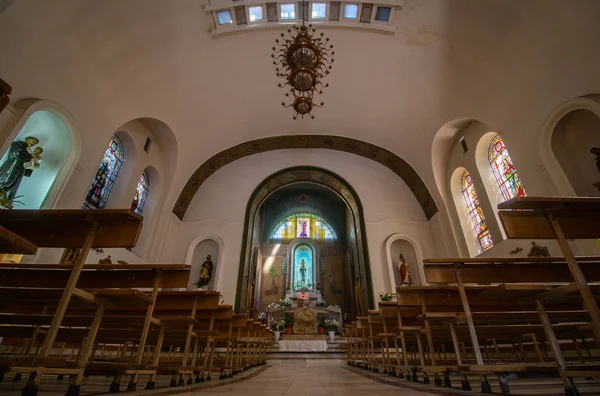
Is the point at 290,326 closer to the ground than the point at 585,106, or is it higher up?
closer to the ground

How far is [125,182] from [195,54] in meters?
3.97

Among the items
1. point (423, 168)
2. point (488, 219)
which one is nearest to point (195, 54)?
point (423, 168)

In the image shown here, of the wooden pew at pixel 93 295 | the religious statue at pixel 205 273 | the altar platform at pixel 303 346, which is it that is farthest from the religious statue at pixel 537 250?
the religious statue at pixel 205 273

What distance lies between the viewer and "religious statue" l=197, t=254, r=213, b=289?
380 inches

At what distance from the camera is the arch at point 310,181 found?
998 centimetres

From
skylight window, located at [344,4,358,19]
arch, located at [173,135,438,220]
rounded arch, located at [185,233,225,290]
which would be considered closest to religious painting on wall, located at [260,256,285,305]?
rounded arch, located at [185,233,225,290]

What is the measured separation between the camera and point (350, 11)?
7.11m

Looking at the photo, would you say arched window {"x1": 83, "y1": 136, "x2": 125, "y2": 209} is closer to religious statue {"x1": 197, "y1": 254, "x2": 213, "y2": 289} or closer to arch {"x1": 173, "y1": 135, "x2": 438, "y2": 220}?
arch {"x1": 173, "y1": 135, "x2": 438, "y2": 220}

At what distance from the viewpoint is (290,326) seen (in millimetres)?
11391

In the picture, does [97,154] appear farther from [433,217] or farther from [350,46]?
[433,217]

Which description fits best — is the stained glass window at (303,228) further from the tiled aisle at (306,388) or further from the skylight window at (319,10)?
the tiled aisle at (306,388)

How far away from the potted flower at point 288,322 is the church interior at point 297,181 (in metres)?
0.11

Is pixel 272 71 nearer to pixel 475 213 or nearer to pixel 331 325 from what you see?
→ pixel 475 213

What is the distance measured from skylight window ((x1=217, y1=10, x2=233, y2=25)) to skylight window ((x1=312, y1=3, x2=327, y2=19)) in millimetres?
1956
